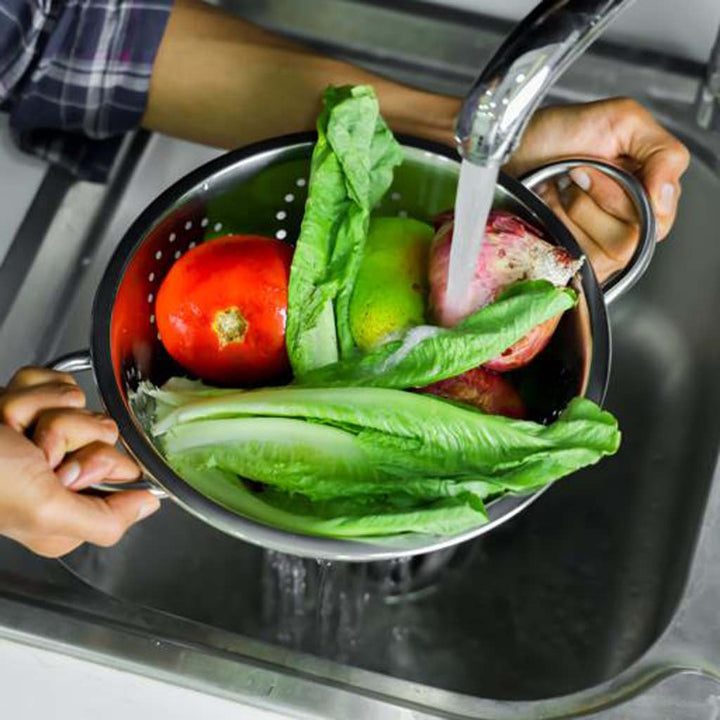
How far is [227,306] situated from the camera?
694 millimetres

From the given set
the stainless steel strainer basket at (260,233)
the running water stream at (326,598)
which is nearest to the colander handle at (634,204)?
the stainless steel strainer basket at (260,233)

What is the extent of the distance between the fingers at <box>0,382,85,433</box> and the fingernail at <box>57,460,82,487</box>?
0.03m

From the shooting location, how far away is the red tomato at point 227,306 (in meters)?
0.69

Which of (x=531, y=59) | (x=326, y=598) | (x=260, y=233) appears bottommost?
(x=326, y=598)

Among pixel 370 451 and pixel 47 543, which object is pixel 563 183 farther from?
pixel 47 543

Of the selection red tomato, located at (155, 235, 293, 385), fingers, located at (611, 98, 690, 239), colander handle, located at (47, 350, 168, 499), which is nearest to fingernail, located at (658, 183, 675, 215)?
fingers, located at (611, 98, 690, 239)

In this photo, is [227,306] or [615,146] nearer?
[227,306]

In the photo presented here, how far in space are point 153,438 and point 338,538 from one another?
134mm

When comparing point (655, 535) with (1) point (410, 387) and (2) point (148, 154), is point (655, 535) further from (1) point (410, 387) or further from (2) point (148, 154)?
(2) point (148, 154)

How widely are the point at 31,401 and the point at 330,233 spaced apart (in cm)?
19

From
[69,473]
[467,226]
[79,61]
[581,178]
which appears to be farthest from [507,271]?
[79,61]

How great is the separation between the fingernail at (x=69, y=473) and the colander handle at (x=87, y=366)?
0.06ft

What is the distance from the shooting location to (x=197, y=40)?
0.88 metres

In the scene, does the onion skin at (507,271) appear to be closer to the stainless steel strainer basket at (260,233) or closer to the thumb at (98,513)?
the stainless steel strainer basket at (260,233)
